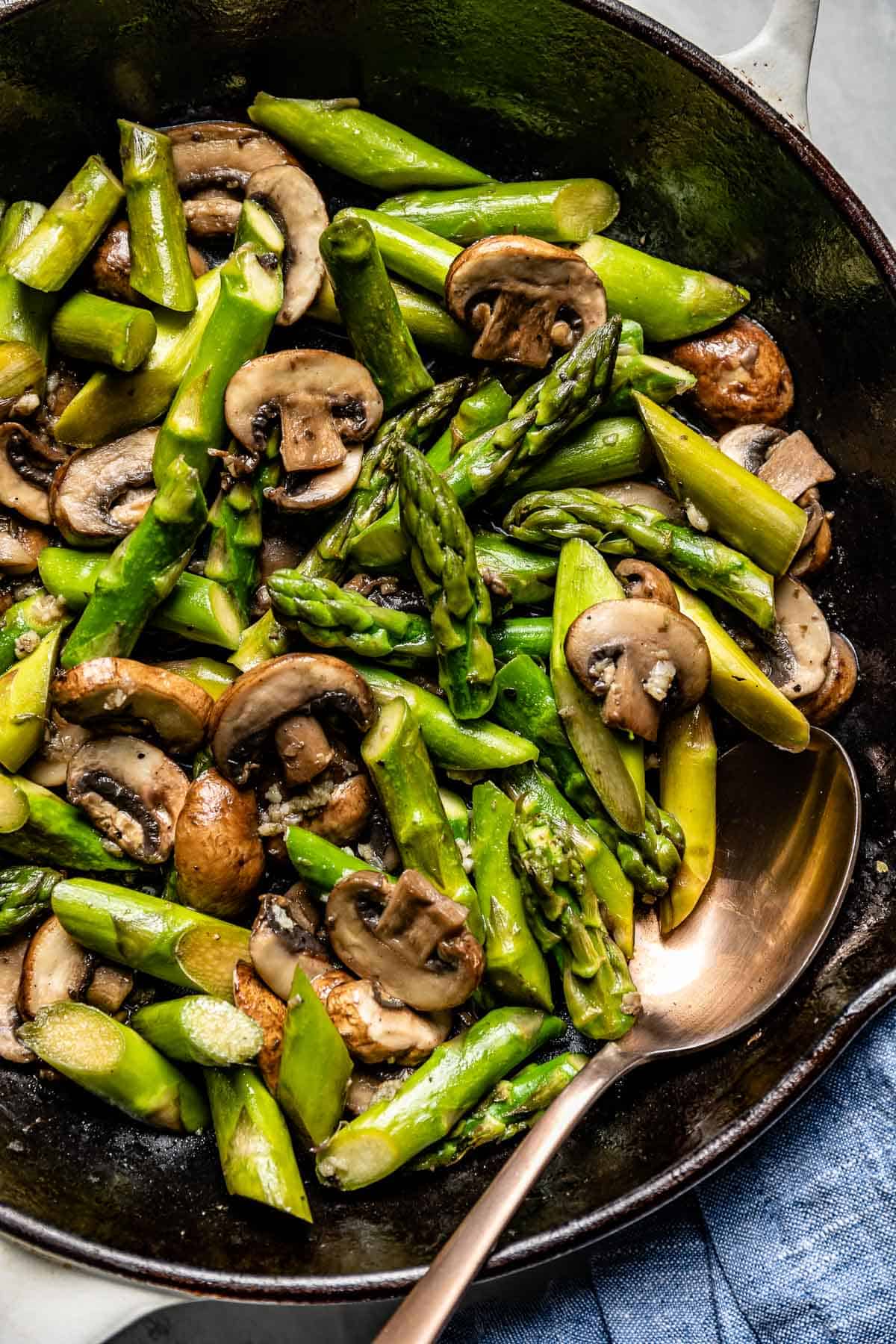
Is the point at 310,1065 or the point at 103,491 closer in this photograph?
the point at 310,1065

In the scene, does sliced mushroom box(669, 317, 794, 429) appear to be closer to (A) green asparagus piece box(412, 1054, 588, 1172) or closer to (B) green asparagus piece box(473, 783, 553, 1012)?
(B) green asparagus piece box(473, 783, 553, 1012)

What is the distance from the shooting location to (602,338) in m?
3.49

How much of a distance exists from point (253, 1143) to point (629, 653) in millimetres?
1762

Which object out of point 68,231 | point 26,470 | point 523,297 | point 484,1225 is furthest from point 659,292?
point 484,1225

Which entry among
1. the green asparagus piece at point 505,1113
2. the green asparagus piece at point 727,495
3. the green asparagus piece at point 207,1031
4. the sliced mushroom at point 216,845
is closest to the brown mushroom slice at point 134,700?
the sliced mushroom at point 216,845

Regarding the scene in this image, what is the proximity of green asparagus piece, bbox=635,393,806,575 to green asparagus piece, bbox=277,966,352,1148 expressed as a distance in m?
1.91

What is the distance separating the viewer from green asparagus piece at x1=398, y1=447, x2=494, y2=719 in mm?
3338

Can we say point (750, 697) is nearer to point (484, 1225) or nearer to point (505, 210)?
point (484, 1225)

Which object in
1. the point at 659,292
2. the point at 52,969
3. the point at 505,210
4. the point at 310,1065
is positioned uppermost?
the point at 659,292

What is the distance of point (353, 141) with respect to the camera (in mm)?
3814

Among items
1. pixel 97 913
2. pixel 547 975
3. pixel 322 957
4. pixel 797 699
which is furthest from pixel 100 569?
pixel 797 699

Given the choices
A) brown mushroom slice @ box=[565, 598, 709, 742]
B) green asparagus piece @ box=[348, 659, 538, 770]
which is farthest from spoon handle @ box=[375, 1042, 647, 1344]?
brown mushroom slice @ box=[565, 598, 709, 742]

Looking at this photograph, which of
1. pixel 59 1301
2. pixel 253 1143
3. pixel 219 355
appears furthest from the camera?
pixel 219 355

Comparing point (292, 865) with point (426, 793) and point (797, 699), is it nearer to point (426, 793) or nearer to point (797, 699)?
point (426, 793)
